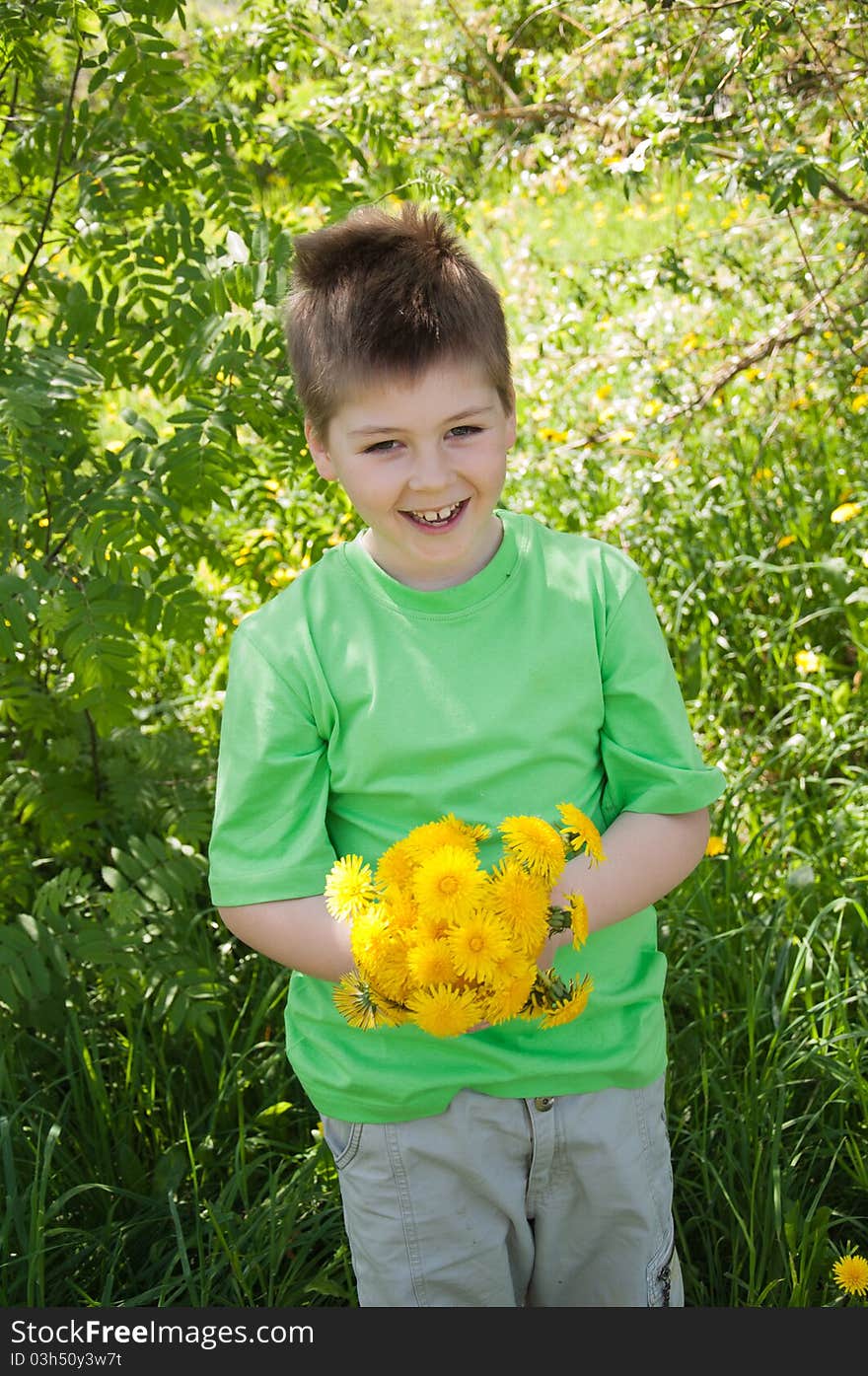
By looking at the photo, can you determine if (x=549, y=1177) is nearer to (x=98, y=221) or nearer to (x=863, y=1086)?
(x=863, y=1086)

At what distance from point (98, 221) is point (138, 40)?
0.33 m

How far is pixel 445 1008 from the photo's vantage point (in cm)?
113

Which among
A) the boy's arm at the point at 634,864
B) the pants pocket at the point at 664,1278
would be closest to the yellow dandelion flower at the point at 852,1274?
the pants pocket at the point at 664,1278

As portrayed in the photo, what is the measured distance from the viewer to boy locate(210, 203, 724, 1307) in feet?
4.69

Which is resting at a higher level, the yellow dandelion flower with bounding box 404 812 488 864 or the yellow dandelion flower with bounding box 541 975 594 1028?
the yellow dandelion flower with bounding box 404 812 488 864

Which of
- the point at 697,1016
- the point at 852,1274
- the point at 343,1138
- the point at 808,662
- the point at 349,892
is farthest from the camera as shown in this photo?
the point at 808,662

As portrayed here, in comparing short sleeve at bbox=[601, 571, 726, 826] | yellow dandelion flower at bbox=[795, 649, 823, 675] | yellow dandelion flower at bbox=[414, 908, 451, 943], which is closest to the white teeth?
short sleeve at bbox=[601, 571, 726, 826]

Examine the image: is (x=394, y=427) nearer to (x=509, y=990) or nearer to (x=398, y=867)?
(x=398, y=867)

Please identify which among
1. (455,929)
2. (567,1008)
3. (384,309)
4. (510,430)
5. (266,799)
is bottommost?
(567,1008)

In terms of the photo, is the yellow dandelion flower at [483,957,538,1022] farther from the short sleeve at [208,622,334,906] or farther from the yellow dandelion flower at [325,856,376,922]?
the short sleeve at [208,622,334,906]

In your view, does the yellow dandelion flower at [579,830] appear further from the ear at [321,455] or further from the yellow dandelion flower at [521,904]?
the ear at [321,455]

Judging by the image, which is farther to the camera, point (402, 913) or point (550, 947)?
point (550, 947)

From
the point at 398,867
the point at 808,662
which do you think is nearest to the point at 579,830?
the point at 398,867

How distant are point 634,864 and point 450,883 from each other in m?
0.38
